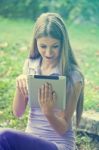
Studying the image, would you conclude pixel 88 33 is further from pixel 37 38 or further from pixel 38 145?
pixel 38 145

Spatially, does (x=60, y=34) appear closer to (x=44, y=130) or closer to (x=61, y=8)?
(x=44, y=130)

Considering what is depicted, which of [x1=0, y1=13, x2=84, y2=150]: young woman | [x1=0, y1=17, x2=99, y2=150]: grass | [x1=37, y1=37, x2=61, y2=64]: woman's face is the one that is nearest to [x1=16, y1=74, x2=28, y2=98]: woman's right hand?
[x1=0, y1=13, x2=84, y2=150]: young woman

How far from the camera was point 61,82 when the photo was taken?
1.86 meters

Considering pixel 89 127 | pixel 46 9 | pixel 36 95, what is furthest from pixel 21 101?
pixel 46 9

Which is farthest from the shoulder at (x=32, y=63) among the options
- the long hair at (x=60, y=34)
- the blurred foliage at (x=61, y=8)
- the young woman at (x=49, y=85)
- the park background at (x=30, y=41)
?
the blurred foliage at (x=61, y=8)

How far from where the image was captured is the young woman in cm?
189

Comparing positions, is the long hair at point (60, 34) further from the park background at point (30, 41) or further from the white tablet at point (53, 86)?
the park background at point (30, 41)

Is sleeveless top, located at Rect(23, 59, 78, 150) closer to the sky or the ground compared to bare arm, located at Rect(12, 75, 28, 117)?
closer to the ground

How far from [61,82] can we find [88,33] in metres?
0.85

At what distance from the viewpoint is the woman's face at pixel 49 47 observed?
1939 millimetres

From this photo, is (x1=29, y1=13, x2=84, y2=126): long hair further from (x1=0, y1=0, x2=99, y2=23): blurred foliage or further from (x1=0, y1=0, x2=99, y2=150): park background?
(x1=0, y1=0, x2=99, y2=23): blurred foliage

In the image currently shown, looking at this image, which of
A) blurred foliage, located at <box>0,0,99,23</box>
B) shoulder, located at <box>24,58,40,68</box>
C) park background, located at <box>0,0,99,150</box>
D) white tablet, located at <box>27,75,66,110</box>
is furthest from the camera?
blurred foliage, located at <box>0,0,99,23</box>

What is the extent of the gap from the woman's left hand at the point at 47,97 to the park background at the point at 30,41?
521mm

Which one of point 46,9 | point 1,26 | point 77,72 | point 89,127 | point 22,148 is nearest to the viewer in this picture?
point 22,148
